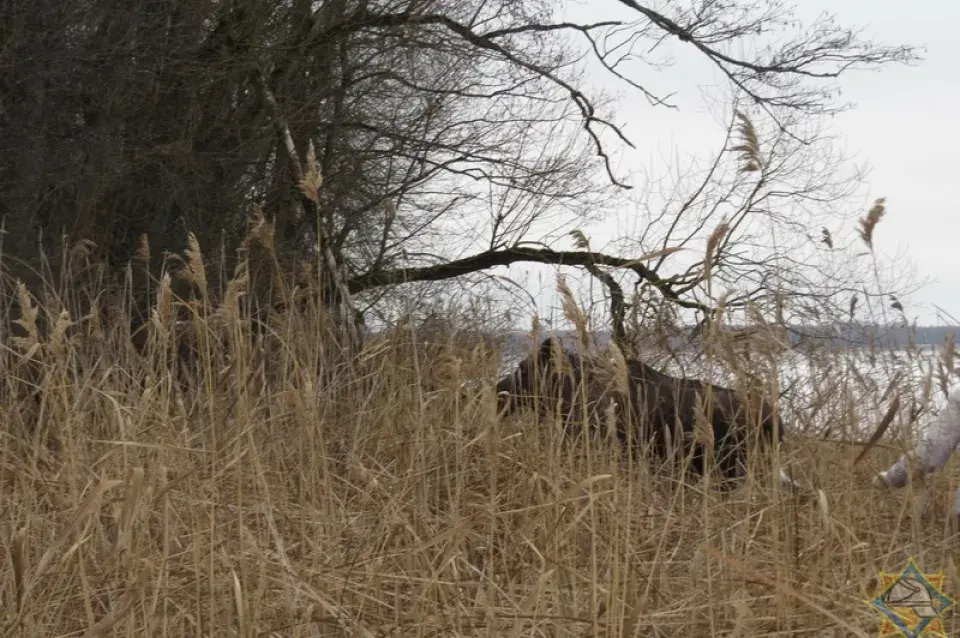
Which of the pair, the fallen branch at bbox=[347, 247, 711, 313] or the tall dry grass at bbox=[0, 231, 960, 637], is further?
the fallen branch at bbox=[347, 247, 711, 313]

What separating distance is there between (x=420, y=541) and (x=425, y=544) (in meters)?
0.24

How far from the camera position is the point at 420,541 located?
8.05 feet

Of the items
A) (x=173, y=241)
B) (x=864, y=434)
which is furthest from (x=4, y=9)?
(x=864, y=434)

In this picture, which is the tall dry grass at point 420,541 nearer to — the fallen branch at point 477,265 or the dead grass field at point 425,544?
the dead grass field at point 425,544

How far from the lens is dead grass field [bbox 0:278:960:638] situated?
222 centimetres

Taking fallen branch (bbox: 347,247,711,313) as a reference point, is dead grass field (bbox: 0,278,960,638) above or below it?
below

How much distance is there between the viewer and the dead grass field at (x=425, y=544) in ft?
7.28

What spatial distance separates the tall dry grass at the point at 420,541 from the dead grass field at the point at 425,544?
0.01 meters

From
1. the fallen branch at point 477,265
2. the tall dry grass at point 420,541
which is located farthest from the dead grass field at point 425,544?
the fallen branch at point 477,265

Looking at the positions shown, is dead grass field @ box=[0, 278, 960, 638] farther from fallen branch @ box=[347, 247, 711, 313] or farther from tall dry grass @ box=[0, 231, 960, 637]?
fallen branch @ box=[347, 247, 711, 313]

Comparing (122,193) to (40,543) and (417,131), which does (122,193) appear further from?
(40,543)

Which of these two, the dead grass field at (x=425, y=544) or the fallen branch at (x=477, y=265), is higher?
the fallen branch at (x=477, y=265)

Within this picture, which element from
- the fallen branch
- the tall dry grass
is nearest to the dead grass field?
the tall dry grass

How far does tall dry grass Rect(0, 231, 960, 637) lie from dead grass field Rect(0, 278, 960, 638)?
1 cm
